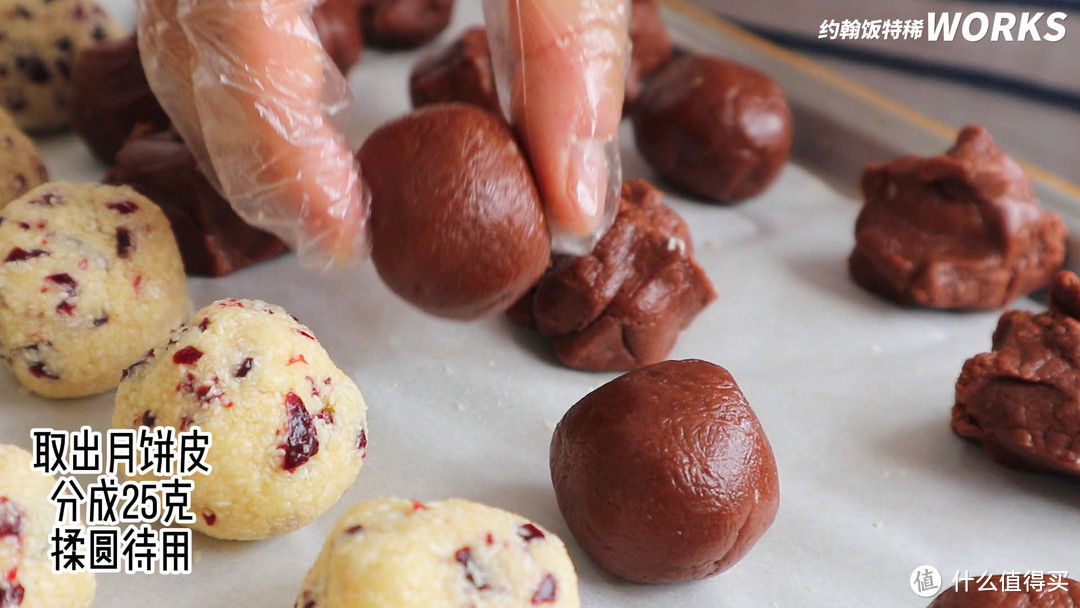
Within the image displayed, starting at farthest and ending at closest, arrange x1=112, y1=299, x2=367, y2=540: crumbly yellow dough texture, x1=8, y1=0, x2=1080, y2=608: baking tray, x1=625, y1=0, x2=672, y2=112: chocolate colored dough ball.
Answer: x1=625, y1=0, x2=672, y2=112: chocolate colored dough ball < x1=8, y1=0, x2=1080, y2=608: baking tray < x1=112, y1=299, x2=367, y2=540: crumbly yellow dough texture

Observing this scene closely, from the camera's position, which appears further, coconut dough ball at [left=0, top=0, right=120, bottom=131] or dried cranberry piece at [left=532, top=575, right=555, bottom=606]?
coconut dough ball at [left=0, top=0, right=120, bottom=131]

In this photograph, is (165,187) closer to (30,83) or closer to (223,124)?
(223,124)

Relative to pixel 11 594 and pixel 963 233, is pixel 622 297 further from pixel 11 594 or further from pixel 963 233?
pixel 11 594

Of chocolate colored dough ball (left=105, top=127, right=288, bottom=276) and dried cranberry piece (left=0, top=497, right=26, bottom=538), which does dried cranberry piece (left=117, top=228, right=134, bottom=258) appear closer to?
chocolate colored dough ball (left=105, top=127, right=288, bottom=276)

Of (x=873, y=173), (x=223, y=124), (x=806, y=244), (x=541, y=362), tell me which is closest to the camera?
(x=223, y=124)

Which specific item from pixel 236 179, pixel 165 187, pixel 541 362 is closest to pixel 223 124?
pixel 236 179

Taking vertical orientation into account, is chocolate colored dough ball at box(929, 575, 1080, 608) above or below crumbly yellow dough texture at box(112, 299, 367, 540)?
below

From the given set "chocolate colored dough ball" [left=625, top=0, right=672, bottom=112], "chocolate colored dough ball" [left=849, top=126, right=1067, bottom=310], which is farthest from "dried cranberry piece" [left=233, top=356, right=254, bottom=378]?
"chocolate colored dough ball" [left=625, top=0, right=672, bottom=112]
